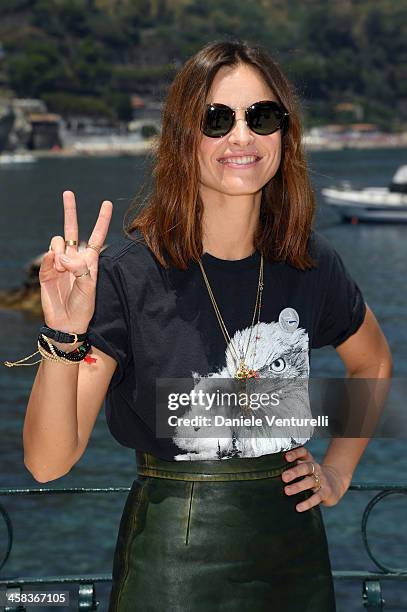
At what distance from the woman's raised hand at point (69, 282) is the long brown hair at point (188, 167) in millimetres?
188

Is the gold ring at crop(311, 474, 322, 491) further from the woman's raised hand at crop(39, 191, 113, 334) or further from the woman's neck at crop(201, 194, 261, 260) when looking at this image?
the woman's raised hand at crop(39, 191, 113, 334)

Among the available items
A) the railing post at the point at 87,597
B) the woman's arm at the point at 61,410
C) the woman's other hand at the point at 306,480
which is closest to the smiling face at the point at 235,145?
the woman's arm at the point at 61,410

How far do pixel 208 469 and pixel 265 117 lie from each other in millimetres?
785

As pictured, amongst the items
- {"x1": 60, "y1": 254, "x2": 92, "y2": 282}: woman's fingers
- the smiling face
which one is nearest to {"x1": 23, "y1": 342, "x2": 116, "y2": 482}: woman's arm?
{"x1": 60, "y1": 254, "x2": 92, "y2": 282}: woman's fingers

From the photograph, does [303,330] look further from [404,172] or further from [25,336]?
[404,172]

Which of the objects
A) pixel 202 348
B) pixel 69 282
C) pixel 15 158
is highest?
pixel 15 158

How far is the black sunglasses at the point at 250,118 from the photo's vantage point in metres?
2.49

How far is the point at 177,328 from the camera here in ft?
7.98

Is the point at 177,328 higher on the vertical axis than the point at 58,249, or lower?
lower

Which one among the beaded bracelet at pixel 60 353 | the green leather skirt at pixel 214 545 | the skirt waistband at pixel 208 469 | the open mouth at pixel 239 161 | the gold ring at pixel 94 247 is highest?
the open mouth at pixel 239 161

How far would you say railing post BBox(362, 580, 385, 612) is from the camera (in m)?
3.58

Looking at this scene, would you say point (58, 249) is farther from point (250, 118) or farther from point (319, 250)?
point (319, 250)

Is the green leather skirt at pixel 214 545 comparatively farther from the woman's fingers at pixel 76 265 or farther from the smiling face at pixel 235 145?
the smiling face at pixel 235 145

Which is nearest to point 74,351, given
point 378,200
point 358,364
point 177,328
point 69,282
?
point 69,282
